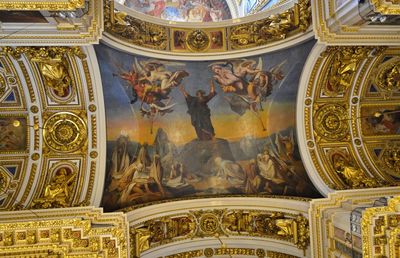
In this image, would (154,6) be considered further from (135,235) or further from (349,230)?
(349,230)

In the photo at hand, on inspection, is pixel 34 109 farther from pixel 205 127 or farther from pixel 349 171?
pixel 349 171

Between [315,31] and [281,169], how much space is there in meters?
4.48

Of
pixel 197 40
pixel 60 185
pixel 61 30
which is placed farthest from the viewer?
pixel 197 40

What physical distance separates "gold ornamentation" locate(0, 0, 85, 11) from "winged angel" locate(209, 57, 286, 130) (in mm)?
5355

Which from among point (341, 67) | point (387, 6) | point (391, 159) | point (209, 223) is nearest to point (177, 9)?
point (341, 67)

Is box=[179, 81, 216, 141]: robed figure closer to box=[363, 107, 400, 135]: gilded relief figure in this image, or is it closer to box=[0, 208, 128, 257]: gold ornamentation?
box=[0, 208, 128, 257]: gold ornamentation

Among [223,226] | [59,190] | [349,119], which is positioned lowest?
[223,226]

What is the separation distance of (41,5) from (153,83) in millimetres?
4828

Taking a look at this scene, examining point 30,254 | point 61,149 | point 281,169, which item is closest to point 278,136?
point 281,169

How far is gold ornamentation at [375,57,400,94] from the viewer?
12.3 meters

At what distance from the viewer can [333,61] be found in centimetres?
1180

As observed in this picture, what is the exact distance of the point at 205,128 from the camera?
43.1ft

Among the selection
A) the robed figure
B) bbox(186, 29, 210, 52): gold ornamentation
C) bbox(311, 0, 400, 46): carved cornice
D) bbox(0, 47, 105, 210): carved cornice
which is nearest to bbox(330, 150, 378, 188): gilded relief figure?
bbox(311, 0, 400, 46): carved cornice

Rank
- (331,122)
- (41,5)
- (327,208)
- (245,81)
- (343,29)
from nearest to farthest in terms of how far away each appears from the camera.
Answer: (41,5) < (343,29) < (327,208) < (331,122) < (245,81)
